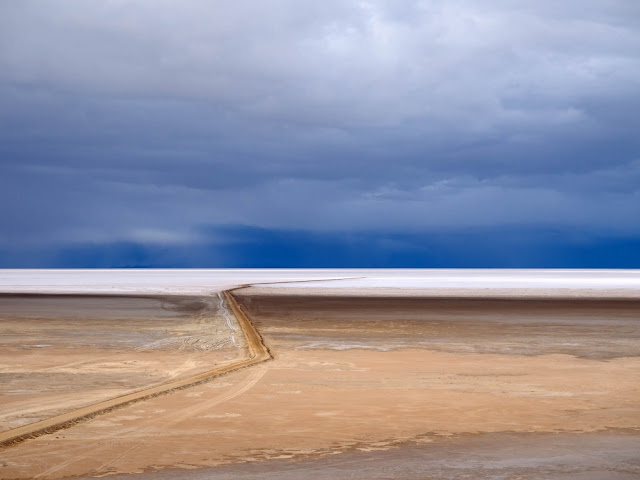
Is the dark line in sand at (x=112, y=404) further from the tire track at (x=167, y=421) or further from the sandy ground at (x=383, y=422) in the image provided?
the tire track at (x=167, y=421)

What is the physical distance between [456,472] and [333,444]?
5.85 ft

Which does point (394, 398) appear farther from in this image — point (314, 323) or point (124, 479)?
point (314, 323)

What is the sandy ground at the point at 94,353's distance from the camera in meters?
12.9

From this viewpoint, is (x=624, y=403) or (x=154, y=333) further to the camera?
(x=154, y=333)

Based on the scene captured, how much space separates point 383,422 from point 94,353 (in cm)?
1040

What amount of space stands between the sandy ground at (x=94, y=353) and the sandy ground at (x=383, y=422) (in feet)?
4.05

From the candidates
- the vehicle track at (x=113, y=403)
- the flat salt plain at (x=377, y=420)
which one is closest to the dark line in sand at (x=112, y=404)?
the vehicle track at (x=113, y=403)

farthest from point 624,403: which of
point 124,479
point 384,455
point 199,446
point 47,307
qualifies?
point 47,307

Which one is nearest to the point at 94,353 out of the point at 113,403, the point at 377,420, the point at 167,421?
the point at 113,403

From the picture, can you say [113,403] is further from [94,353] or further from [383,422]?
[94,353]

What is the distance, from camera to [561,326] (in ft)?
95.6

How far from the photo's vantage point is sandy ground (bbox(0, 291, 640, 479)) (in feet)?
28.0

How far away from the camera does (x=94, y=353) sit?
19.5 metres

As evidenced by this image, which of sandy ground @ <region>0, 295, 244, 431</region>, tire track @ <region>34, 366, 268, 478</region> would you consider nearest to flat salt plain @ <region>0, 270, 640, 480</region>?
tire track @ <region>34, 366, 268, 478</region>
